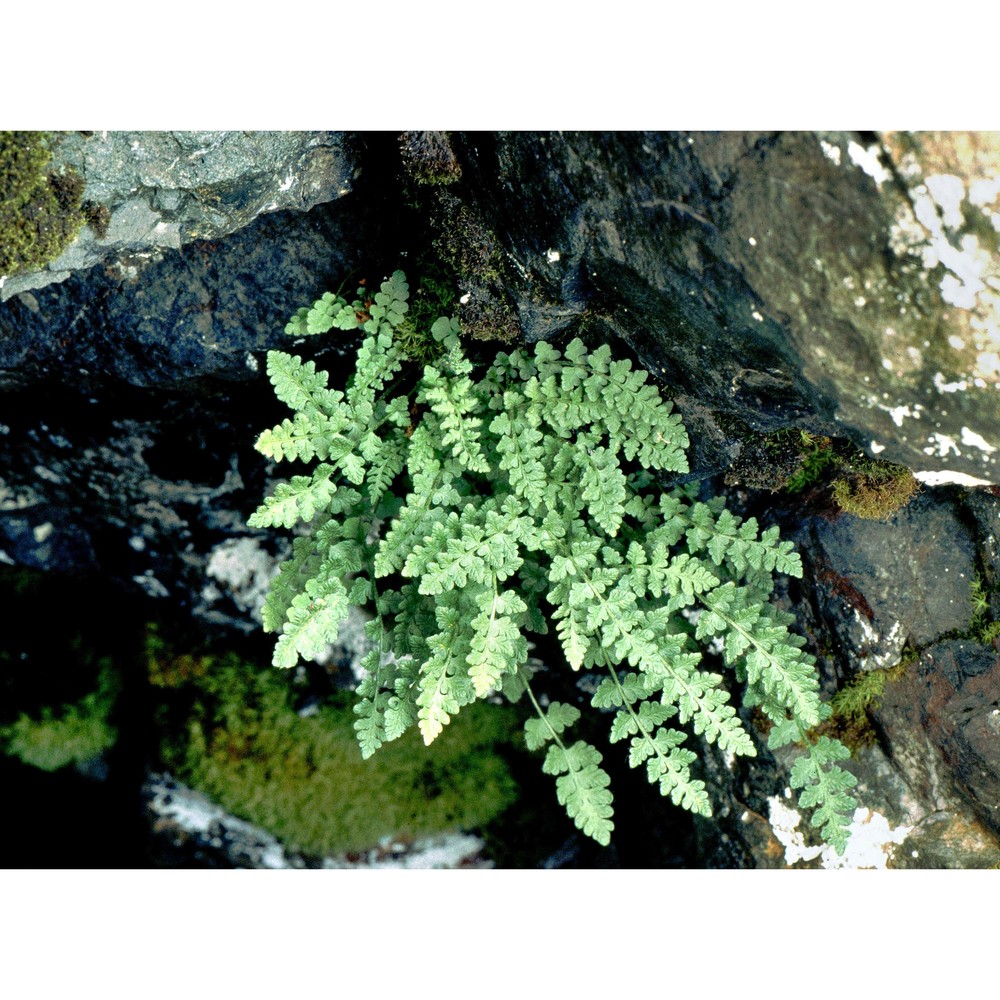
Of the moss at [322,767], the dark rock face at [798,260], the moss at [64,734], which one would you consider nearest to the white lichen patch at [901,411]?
the dark rock face at [798,260]

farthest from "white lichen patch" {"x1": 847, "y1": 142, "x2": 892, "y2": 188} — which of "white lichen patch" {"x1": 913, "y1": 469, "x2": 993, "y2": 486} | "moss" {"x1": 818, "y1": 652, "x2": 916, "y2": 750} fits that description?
"moss" {"x1": 818, "y1": 652, "x2": 916, "y2": 750}

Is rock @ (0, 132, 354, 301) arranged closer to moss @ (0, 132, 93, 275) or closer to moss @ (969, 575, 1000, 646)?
moss @ (0, 132, 93, 275)

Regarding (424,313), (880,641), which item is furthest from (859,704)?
(424,313)

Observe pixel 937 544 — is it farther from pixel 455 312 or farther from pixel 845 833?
pixel 455 312

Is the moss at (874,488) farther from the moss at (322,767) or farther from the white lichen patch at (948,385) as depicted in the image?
the moss at (322,767)

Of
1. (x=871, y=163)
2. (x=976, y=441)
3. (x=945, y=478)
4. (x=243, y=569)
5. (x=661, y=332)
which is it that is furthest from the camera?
(x=243, y=569)

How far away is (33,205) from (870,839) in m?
4.79

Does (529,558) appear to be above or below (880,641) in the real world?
above

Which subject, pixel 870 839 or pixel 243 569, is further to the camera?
pixel 243 569

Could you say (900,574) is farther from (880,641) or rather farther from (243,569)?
(243,569)

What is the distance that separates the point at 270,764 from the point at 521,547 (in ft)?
8.56

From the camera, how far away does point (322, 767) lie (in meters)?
5.27

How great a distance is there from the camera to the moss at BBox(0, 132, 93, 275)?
3365 mm

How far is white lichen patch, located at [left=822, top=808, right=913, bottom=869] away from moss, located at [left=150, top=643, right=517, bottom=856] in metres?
2.14
